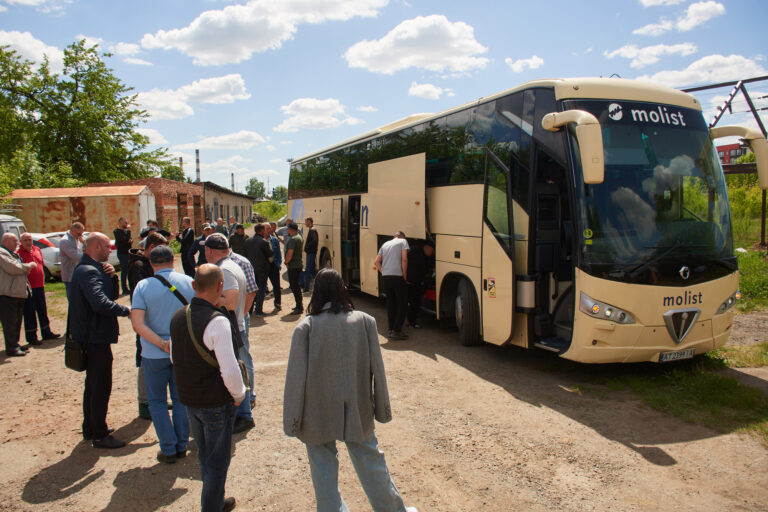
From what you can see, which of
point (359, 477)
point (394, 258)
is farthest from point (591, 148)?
point (394, 258)

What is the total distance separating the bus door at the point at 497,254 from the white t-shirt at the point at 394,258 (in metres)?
1.79

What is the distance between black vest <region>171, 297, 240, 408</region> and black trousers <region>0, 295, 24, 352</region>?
6.30m

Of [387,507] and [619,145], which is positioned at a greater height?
[619,145]

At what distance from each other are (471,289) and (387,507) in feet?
16.2

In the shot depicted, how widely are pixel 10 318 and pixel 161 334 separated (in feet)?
17.2

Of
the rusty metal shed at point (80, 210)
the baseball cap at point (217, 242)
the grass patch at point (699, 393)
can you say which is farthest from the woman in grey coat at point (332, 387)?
the rusty metal shed at point (80, 210)

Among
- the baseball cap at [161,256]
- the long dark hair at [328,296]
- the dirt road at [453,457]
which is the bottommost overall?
the dirt road at [453,457]

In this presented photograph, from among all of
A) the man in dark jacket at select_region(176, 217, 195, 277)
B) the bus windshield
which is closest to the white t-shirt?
the bus windshield

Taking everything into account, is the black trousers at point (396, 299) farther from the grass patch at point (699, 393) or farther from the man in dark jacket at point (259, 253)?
the grass patch at point (699, 393)

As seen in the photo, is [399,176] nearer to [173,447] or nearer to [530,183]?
[530,183]

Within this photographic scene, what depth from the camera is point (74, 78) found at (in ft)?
106

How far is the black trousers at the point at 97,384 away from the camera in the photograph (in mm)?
4688

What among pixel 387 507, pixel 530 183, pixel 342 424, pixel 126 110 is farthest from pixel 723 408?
pixel 126 110

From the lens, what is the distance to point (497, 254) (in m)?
6.96
